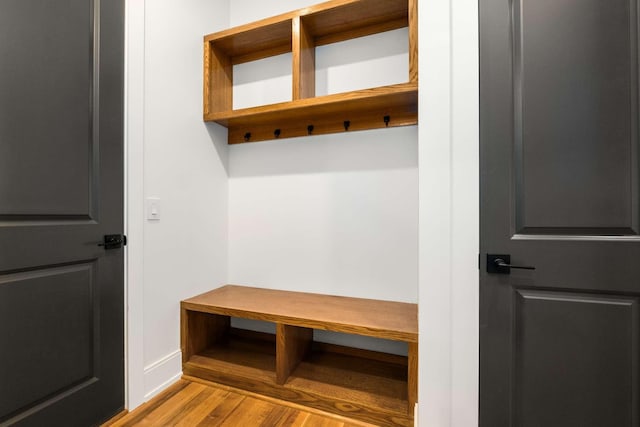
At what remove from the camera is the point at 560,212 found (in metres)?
1.14

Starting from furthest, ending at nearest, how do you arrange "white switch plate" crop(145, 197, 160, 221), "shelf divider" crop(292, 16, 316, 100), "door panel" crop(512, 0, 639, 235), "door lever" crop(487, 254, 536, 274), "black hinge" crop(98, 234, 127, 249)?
"shelf divider" crop(292, 16, 316, 100) < "white switch plate" crop(145, 197, 160, 221) < "black hinge" crop(98, 234, 127, 249) < "door lever" crop(487, 254, 536, 274) < "door panel" crop(512, 0, 639, 235)

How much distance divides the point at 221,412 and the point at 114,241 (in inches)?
42.1

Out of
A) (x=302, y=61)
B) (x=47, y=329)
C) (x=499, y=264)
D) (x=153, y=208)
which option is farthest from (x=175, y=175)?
(x=499, y=264)

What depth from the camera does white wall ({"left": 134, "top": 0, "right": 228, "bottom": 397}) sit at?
5.49 ft

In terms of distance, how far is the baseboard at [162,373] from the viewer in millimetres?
1640

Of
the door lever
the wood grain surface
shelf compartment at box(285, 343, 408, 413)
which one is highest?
the door lever

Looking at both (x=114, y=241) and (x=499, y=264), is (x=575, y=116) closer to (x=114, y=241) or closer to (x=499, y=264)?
(x=499, y=264)

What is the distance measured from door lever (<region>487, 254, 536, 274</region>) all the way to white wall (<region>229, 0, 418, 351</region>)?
0.66 m

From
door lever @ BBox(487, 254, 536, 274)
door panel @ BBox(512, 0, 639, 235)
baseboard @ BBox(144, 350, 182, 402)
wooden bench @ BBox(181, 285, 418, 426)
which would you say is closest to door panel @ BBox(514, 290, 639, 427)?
door lever @ BBox(487, 254, 536, 274)

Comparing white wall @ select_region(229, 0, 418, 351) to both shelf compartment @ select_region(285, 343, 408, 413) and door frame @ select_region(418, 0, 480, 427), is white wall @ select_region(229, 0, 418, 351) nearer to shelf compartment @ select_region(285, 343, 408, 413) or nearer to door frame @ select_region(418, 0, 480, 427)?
shelf compartment @ select_region(285, 343, 408, 413)

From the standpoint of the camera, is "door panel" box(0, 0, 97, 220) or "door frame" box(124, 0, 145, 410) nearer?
"door panel" box(0, 0, 97, 220)

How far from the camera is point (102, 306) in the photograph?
4.73 ft

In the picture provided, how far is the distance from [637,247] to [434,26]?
3.87 feet

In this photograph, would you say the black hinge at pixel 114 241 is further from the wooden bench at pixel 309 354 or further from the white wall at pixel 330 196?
the white wall at pixel 330 196
